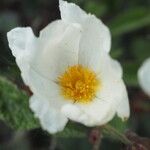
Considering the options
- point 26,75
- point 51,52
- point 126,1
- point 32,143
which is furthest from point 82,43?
point 126,1

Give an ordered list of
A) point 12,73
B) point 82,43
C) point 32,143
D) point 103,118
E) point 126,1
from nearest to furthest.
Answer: point 103,118 < point 82,43 < point 12,73 < point 32,143 < point 126,1

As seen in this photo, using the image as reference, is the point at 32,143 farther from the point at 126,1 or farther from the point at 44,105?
the point at 44,105

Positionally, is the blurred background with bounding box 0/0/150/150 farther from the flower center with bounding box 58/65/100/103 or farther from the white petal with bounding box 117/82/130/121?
the white petal with bounding box 117/82/130/121

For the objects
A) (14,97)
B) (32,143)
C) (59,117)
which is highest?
(59,117)

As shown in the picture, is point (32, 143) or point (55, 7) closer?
point (32, 143)

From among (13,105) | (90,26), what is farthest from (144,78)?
(13,105)

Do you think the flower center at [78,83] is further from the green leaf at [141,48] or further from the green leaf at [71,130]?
the green leaf at [141,48]

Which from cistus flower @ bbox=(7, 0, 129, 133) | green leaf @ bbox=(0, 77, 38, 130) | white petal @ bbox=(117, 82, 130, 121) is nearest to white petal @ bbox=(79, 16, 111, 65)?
cistus flower @ bbox=(7, 0, 129, 133)
